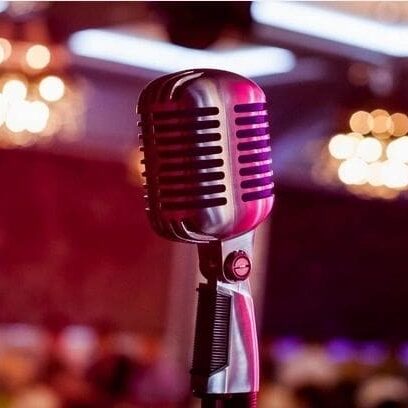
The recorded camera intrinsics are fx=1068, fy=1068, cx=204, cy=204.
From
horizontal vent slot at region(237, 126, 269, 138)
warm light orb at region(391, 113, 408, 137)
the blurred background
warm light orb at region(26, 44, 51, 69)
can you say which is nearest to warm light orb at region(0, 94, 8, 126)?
the blurred background

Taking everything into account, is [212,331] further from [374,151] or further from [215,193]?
[374,151]

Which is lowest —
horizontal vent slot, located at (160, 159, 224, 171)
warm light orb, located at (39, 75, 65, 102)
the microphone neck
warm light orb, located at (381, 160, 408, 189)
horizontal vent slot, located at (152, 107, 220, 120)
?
the microphone neck

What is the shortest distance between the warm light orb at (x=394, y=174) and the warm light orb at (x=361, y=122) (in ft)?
0.77

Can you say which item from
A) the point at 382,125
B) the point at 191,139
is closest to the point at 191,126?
the point at 191,139

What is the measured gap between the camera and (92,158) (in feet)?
26.2

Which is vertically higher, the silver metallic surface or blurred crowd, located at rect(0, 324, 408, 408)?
blurred crowd, located at rect(0, 324, 408, 408)

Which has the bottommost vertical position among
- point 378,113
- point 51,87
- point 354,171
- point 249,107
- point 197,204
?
point 197,204

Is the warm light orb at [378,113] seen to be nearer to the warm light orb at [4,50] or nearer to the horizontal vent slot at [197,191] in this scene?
the warm light orb at [4,50]

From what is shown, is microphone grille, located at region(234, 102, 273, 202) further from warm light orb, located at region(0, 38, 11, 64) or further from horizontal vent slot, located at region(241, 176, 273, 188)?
warm light orb, located at region(0, 38, 11, 64)

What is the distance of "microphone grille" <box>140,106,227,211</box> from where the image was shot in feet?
3.63

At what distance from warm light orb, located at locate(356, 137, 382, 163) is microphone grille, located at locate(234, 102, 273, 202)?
517 centimetres

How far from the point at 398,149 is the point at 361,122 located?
0.89ft

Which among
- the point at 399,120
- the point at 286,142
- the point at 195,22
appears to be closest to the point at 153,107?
the point at 195,22

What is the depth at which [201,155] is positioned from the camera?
1.11 metres
